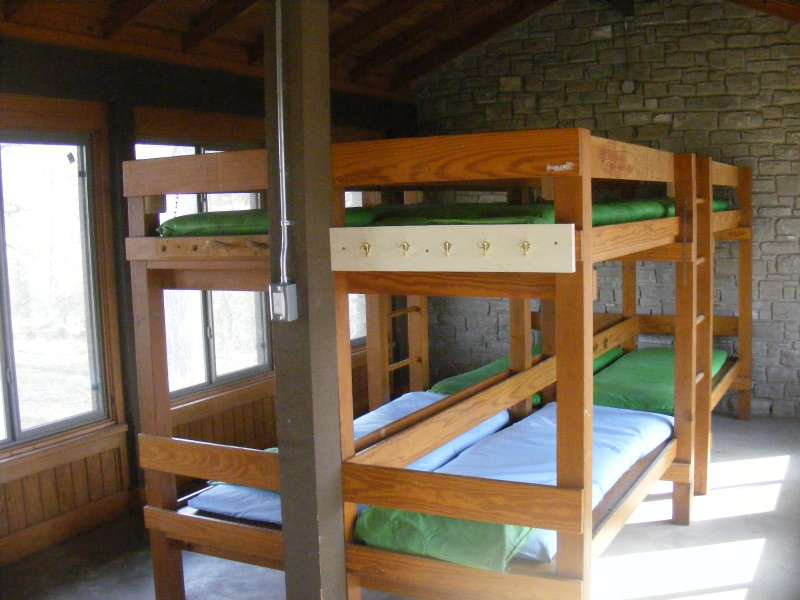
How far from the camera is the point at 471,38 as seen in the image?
730 centimetres

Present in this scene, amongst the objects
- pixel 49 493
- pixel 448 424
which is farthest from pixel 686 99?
pixel 49 493

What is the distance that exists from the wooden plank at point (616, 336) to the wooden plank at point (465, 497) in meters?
2.49

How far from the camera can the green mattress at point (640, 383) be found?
16.7ft

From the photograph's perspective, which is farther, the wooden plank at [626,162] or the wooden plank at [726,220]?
the wooden plank at [726,220]

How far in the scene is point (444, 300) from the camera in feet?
25.5

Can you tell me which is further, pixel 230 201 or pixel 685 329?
pixel 230 201

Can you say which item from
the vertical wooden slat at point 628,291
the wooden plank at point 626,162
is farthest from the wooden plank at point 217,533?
the vertical wooden slat at point 628,291

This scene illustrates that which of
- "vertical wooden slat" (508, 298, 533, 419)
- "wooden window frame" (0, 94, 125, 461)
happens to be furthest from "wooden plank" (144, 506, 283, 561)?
"vertical wooden slat" (508, 298, 533, 419)

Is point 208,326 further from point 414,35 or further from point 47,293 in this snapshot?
point 414,35

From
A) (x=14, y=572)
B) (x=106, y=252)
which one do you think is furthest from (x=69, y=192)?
(x=14, y=572)

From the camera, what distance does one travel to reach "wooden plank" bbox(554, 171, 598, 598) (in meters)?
2.64

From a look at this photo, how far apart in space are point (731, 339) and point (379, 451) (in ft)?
14.9

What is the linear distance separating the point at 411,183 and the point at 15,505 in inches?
109

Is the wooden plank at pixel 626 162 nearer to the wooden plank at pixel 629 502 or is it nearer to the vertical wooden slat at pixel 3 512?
the wooden plank at pixel 629 502
